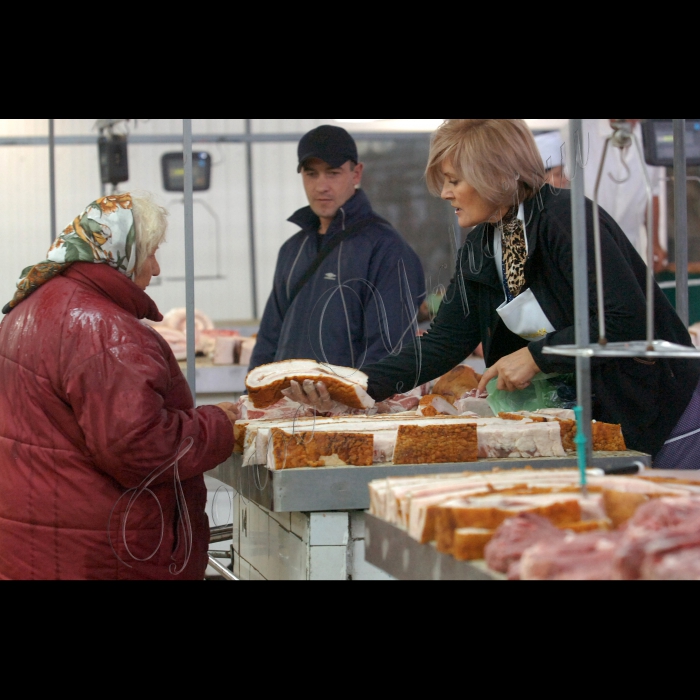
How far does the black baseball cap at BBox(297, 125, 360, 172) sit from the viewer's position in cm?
435

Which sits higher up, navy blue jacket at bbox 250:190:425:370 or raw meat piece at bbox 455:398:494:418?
navy blue jacket at bbox 250:190:425:370

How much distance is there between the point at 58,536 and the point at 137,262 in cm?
80

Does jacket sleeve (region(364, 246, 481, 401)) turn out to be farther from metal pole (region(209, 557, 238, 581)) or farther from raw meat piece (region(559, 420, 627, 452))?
metal pole (region(209, 557, 238, 581))

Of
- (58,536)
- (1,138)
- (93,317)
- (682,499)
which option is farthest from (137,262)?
(1,138)

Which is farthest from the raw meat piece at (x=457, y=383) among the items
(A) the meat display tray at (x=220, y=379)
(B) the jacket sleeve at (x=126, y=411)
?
(A) the meat display tray at (x=220, y=379)

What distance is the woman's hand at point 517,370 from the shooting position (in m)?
3.16

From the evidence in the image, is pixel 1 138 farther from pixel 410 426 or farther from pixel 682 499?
pixel 682 499

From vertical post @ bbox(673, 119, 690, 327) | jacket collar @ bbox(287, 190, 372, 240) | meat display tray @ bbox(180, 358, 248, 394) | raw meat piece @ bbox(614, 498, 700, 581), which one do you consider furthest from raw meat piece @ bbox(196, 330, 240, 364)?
raw meat piece @ bbox(614, 498, 700, 581)

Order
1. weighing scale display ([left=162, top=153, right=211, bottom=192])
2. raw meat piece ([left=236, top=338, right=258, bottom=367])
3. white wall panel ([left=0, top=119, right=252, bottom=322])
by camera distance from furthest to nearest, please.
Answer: white wall panel ([left=0, top=119, right=252, bottom=322]), weighing scale display ([left=162, top=153, right=211, bottom=192]), raw meat piece ([left=236, top=338, right=258, bottom=367])

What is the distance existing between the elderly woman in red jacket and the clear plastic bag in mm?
1072

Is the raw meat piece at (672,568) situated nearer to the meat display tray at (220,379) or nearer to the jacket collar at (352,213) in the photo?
the jacket collar at (352,213)

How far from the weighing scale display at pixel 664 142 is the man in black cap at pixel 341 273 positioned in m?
1.42

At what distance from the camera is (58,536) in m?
2.75

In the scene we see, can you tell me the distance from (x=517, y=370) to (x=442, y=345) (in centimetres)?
49
